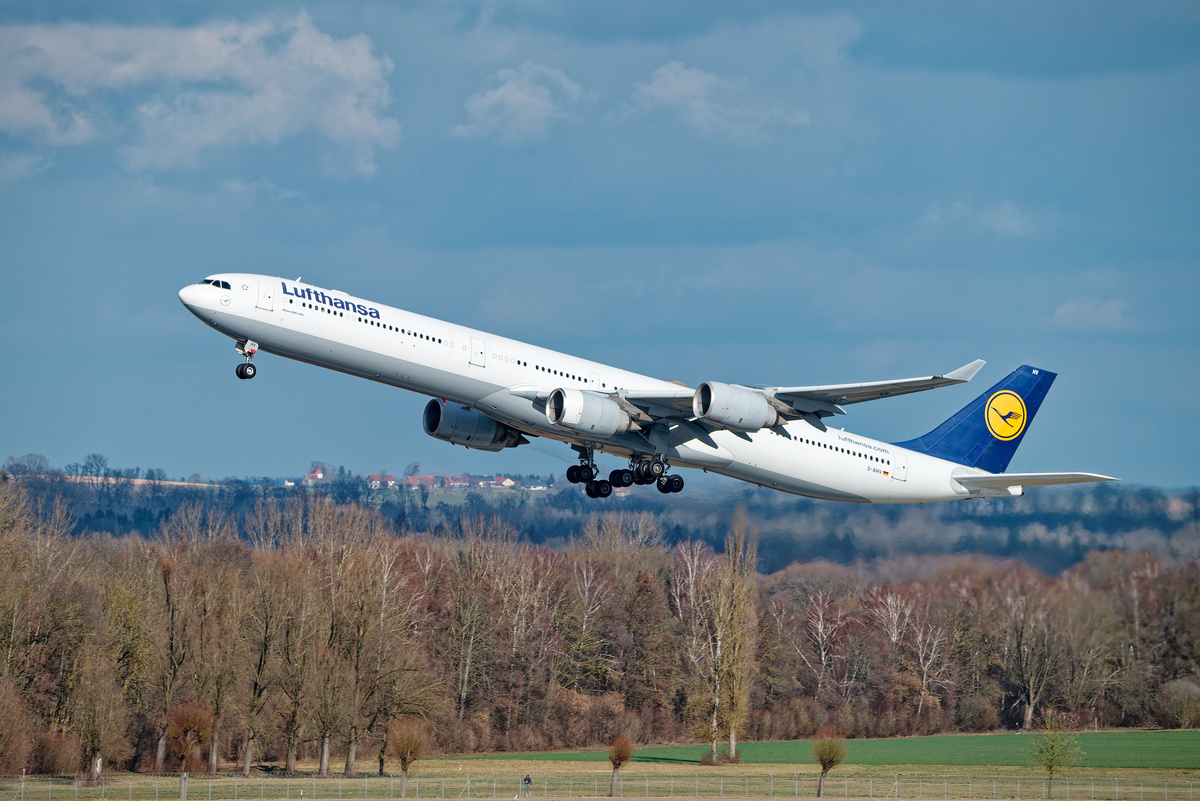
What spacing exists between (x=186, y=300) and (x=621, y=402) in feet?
43.1

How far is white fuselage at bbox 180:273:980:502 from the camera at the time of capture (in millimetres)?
37062

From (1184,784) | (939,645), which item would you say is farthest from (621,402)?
(939,645)

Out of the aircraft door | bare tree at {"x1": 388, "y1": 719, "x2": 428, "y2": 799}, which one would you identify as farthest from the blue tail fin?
the aircraft door

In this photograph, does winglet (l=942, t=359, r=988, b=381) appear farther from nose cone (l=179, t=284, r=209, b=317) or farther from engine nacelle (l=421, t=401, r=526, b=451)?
nose cone (l=179, t=284, r=209, b=317)

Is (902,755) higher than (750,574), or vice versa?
(750,574)

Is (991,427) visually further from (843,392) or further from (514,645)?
(514,645)

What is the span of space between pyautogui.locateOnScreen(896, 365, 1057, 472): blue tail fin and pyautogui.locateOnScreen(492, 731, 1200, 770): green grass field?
19052 mm

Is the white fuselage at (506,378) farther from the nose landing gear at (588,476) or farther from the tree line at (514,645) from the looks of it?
the tree line at (514,645)

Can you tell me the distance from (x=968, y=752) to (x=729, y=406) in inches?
1473

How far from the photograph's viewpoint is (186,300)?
120 feet

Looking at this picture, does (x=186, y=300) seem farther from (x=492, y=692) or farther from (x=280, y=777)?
(x=492, y=692)

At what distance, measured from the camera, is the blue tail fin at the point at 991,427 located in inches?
1927

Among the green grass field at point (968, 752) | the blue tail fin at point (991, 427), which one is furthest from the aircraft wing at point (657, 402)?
the green grass field at point (968, 752)

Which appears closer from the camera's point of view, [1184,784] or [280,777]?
[1184,784]
